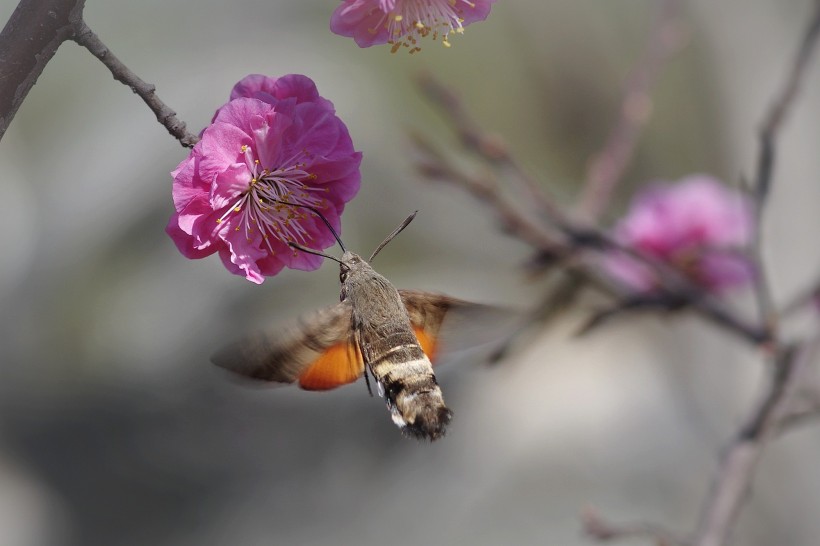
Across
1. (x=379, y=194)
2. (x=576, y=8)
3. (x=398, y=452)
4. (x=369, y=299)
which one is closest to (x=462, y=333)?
(x=369, y=299)

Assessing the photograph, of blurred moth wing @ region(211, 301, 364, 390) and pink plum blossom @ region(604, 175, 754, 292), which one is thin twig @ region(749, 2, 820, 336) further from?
blurred moth wing @ region(211, 301, 364, 390)

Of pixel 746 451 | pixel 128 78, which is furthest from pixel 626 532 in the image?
pixel 128 78

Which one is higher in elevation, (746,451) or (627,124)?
(627,124)

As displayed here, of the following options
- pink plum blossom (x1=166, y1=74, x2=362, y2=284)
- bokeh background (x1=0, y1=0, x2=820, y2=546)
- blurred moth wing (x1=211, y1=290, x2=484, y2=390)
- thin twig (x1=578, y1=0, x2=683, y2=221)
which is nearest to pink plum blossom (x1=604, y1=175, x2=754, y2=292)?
thin twig (x1=578, y1=0, x2=683, y2=221)

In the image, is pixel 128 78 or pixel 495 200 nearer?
pixel 128 78

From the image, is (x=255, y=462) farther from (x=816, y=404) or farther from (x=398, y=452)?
(x=816, y=404)

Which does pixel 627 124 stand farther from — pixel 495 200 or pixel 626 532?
pixel 626 532
